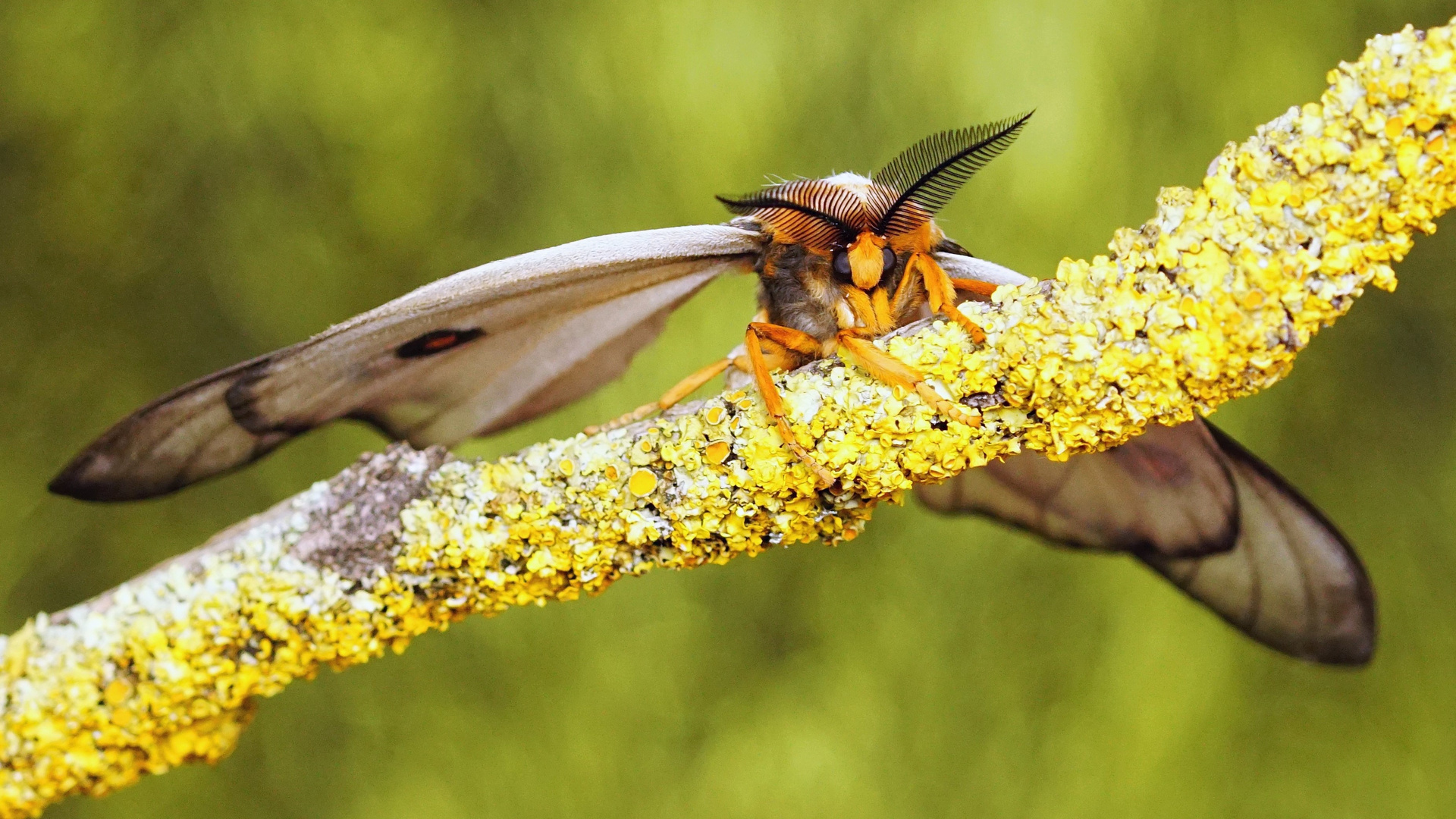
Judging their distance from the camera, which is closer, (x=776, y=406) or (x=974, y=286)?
(x=776, y=406)

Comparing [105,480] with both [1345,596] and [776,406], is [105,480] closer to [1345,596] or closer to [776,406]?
[776,406]

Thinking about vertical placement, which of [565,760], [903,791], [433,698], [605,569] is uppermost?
[605,569]

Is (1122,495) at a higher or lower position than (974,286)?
lower

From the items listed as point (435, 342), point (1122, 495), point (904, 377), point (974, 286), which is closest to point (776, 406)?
point (904, 377)

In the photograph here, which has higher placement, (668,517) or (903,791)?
(668,517)

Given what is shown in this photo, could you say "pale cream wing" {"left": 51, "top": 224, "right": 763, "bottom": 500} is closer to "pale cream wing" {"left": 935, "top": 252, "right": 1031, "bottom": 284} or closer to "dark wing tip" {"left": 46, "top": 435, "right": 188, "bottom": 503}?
"dark wing tip" {"left": 46, "top": 435, "right": 188, "bottom": 503}

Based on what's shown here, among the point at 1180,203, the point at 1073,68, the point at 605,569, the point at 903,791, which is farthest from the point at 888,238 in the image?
the point at 903,791

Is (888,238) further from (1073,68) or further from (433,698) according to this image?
(433,698)
